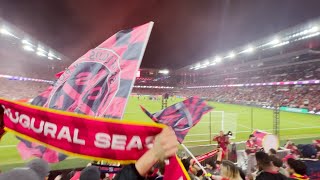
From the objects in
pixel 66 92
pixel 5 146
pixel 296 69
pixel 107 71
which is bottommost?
pixel 5 146

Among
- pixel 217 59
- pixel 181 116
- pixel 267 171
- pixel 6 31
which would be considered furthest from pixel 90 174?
pixel 217 59

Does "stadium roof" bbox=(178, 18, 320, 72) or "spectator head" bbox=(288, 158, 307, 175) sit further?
"stadium roof" bbox=(178, 18, 320, 72)

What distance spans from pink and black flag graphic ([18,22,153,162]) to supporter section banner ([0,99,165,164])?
43.1 inches

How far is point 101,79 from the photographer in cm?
326

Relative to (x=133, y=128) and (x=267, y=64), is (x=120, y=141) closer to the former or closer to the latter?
(x=133, y=128)

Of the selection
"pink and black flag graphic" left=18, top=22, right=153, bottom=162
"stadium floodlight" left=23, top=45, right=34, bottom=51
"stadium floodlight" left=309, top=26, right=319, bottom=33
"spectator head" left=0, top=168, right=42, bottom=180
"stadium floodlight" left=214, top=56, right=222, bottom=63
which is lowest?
"spectator head" left=0, top=168, right=42, bottom=180

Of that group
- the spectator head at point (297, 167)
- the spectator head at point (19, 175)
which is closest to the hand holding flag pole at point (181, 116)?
the spectator head at point (19, 175)

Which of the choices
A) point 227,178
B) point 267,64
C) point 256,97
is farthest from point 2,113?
point 267,64

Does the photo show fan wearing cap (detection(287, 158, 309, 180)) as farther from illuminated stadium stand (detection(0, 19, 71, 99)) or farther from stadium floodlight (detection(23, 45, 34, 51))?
stadium floodlight (detection(23, 45, 34, 51))

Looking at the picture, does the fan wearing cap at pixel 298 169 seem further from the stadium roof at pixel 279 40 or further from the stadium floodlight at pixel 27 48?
the stadium floodlight at pixel 27 48

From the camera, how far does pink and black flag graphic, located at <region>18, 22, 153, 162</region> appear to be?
3.05 m

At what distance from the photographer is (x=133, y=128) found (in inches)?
64.9

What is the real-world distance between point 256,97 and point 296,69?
10001 millimetres

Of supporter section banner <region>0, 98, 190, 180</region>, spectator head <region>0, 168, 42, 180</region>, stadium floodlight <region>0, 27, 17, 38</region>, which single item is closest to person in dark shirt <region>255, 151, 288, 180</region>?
supporter section banner <region>0, 98, 190, 180</region>
